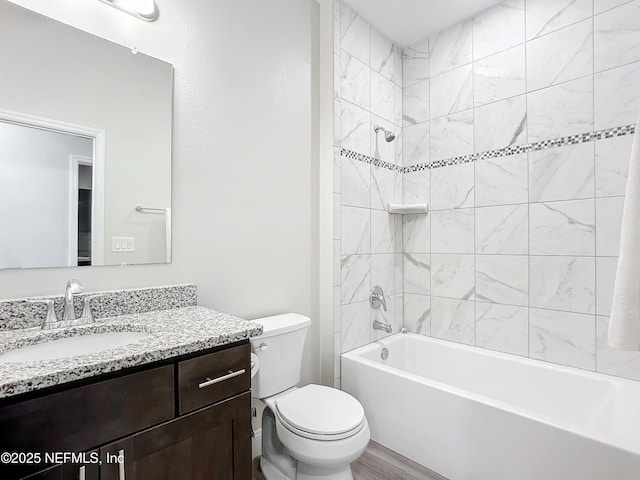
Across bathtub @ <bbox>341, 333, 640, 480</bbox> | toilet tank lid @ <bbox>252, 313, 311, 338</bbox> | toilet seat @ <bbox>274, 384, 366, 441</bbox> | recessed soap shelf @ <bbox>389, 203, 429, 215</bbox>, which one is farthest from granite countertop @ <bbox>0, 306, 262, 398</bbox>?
recessed soap shelf @ <bbox>389, 203, 429, 215</bbox>

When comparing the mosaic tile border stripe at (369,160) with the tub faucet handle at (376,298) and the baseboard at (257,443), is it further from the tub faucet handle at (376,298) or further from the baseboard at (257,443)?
the baseboard at (257,443)

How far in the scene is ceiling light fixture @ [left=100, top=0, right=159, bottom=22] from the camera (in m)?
1.37

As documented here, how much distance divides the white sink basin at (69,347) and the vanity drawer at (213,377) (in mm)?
253

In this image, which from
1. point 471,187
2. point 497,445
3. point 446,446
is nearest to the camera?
point 497,445

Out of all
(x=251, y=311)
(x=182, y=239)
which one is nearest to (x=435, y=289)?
(x=251, y=311)

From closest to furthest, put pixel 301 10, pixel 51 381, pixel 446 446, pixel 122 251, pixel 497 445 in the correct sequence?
pixel 51 381, pixel 122 251, pixel 497 445, pixel 446 446, pixel 301 10

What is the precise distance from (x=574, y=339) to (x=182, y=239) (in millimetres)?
2232

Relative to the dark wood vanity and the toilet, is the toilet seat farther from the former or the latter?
the dark wood vanity

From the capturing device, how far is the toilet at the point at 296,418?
1.39 m

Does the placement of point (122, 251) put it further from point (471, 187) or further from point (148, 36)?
point (471, 187)

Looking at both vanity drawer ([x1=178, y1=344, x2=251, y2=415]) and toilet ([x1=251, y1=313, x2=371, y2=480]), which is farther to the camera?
toilet ([x1=251, y1=313, x2=371, y2=480])

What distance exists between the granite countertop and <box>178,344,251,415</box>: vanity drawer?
43mm

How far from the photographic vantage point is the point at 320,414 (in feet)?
4.95

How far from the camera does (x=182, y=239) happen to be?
5.15 ft
